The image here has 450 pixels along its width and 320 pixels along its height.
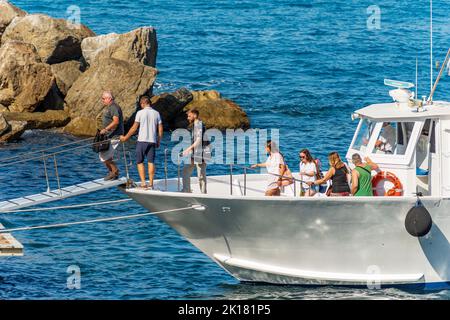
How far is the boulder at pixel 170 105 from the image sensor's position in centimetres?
4062

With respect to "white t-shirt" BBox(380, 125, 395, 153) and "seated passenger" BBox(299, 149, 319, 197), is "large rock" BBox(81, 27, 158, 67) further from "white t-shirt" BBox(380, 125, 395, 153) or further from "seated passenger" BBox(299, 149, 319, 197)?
"seated passenger" BBox(299, 149, 319, 197)

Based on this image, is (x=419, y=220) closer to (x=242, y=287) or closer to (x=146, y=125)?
(x=242, y=287)

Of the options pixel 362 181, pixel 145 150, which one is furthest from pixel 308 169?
pixel 145 150

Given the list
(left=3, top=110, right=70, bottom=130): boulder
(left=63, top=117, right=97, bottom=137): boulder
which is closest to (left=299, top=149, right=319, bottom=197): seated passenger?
(left=63, top=117, right=97, bottom=137): boulder

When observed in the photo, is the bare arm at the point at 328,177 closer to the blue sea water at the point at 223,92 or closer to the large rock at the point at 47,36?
the blue sea water at the point at 223,92

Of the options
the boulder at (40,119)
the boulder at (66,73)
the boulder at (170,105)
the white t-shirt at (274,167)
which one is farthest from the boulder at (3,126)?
the white t-shirt at (274,167)

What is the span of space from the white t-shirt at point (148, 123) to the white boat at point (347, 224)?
4.02ft

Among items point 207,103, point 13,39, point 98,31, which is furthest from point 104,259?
point 98,31

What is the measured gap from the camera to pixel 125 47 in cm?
4341

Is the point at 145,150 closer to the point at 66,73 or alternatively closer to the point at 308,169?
the point at 308,169

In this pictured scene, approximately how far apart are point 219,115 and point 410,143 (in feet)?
59.7

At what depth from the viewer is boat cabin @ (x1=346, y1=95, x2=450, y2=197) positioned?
76.0ft
